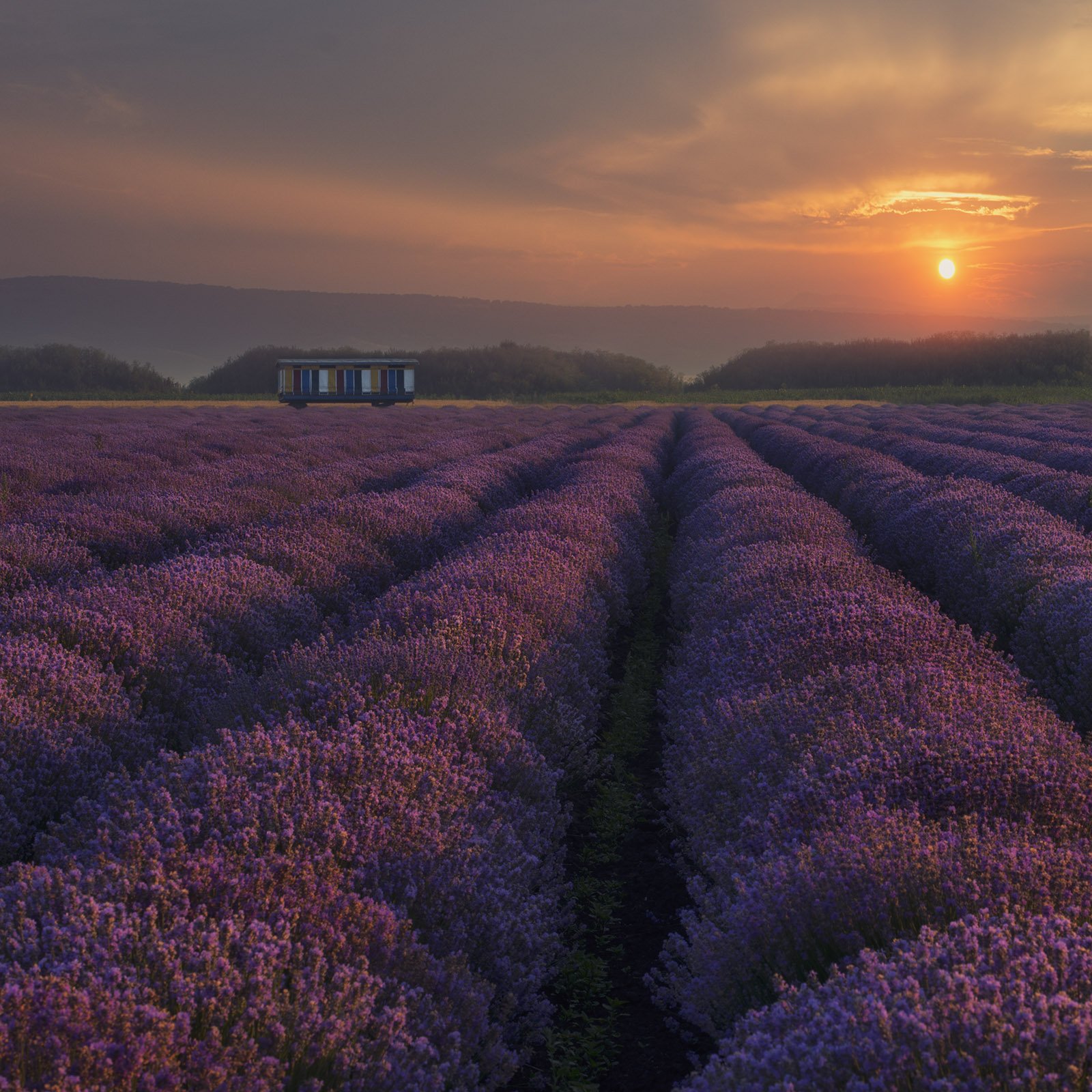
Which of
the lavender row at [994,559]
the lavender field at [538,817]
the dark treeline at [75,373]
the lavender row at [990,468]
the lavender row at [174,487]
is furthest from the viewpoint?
the dark treeline at [75,373]

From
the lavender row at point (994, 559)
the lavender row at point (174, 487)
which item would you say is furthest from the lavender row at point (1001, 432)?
the lavender row at point (174, 487)

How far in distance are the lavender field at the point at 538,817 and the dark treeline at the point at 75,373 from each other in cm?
6407

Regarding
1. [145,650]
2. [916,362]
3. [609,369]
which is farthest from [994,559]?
[609,369]

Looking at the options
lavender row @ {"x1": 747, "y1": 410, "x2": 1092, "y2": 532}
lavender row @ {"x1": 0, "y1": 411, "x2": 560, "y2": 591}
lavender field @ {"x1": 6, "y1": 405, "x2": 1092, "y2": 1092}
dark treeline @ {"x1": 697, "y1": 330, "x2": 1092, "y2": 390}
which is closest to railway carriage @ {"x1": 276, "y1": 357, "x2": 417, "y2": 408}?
lavender row @ {"x1": 0, "y1": 411, "x2": 560, "y2": 591}

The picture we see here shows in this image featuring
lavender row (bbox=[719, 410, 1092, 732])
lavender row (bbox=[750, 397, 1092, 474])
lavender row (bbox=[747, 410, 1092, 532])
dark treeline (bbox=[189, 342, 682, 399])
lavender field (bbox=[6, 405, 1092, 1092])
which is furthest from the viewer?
dark treeline (bbox=[189, 342, 682, 399])

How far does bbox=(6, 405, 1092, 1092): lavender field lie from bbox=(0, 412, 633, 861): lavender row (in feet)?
0.07

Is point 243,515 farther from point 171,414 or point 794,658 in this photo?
point 171,414

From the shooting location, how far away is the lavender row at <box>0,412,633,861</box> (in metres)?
3.70

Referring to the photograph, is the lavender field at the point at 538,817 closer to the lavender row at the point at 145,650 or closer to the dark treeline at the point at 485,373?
the lavender row at the point at 145,650

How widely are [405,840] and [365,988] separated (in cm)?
69

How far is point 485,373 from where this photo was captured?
2911 inches

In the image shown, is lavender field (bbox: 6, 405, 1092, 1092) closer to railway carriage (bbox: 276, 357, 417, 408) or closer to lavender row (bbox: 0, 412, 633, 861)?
lavender row (bbox: 0, 412, 633, 861)

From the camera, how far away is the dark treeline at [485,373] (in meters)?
72.4

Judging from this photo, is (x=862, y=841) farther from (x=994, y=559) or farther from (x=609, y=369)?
(x=609, y=369)
